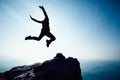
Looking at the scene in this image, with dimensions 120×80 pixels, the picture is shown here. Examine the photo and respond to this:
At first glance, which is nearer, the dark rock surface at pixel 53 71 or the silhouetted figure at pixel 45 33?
the silhouetted figure at pixel 45 33

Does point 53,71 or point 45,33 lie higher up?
point 45,33

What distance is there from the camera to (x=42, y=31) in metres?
11.0

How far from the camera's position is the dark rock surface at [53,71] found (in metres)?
12.8

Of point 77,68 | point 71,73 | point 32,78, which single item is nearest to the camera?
point 32,78

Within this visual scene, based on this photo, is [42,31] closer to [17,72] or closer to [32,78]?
[32,78]

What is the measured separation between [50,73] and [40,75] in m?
1.51

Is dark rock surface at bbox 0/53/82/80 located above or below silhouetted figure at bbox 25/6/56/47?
below

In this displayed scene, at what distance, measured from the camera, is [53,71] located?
13.9 meters

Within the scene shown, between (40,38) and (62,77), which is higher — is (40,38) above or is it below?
above

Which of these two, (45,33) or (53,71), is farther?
(53,71)

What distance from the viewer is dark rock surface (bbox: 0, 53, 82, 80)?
12758mm

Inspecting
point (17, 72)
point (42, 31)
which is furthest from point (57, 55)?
point (42, 31)

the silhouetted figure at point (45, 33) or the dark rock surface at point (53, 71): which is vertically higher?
the silhouetted figure at point (45, 33)

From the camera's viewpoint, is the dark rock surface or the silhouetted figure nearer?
the silhouetted figure
